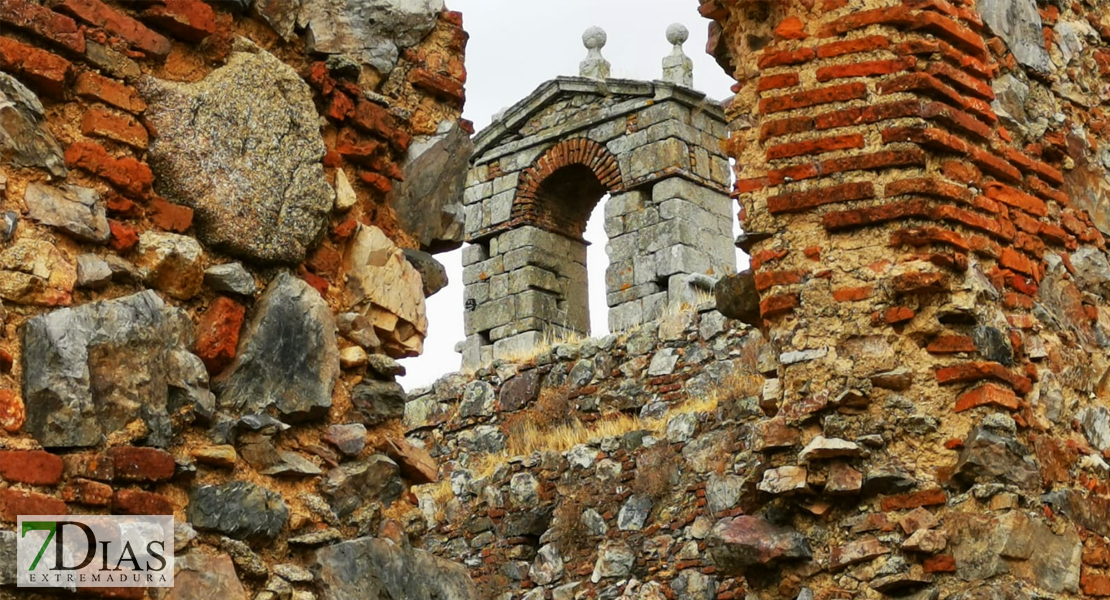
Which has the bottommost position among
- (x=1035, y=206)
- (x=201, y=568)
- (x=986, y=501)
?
(x=201, y=568)

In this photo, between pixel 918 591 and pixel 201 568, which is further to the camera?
pixel 918 591

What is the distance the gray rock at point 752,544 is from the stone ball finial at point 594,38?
10.7 metres

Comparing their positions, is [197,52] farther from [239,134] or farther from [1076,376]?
[1076,376]

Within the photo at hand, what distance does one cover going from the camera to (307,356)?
370 cm

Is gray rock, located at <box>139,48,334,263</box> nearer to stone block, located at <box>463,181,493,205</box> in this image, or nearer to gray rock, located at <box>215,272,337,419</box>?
gray rock, located at <box>215,272,337,419</box>

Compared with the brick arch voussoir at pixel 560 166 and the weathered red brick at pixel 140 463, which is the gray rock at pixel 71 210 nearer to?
the weathered red brick at pixel 140 463

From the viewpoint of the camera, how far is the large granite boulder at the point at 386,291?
396 cm

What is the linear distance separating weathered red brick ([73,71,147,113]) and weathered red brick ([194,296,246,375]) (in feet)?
1.61

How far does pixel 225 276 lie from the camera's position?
3582mm

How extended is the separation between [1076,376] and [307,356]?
11.7 feet

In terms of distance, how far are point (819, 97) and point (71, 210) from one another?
3.32m

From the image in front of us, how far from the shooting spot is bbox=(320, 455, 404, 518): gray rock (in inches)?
146

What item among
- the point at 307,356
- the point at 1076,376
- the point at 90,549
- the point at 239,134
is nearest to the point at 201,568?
the point at 90,549

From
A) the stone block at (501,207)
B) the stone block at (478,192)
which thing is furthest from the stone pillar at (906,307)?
the stone block at (478,192)
